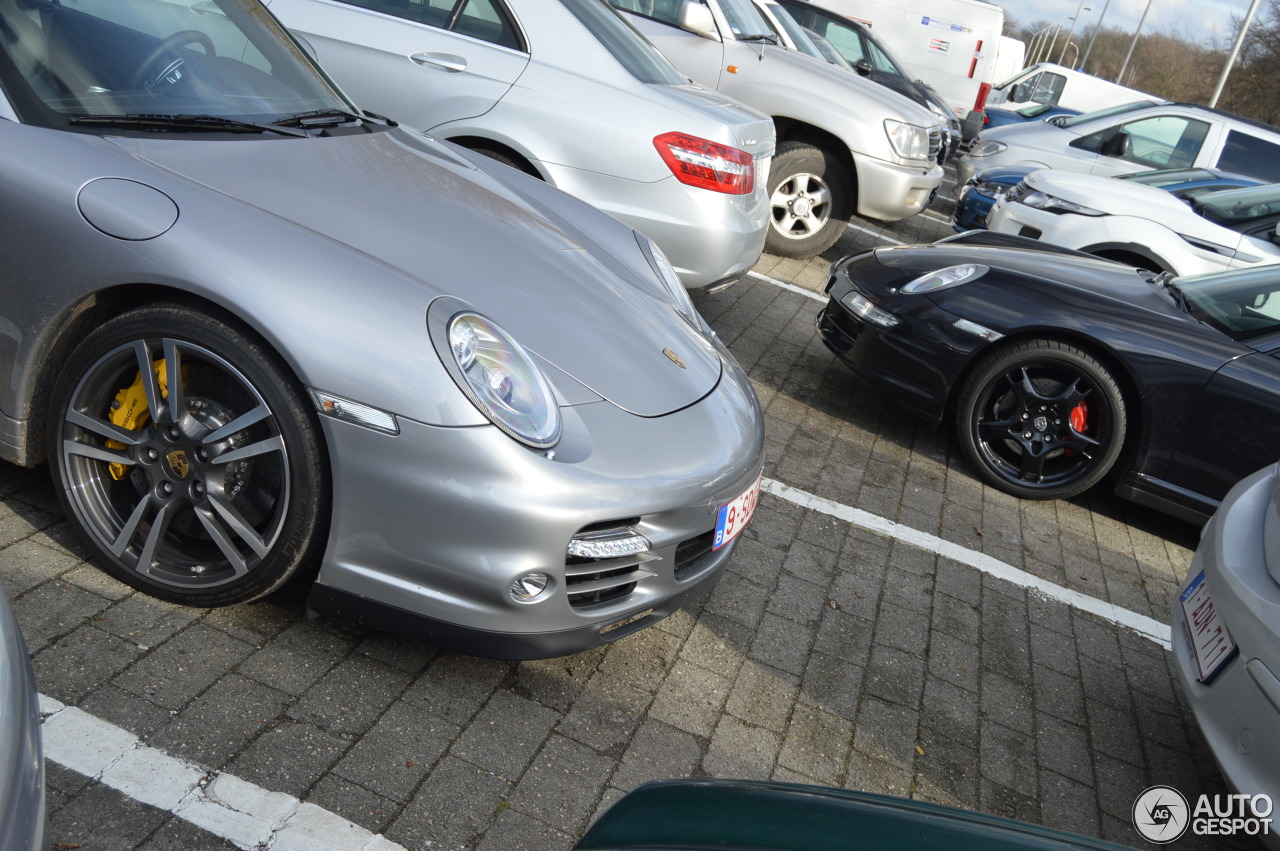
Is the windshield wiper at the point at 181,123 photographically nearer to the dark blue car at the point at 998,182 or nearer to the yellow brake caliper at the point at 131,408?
the yellow brake caliper at the point at 131,408

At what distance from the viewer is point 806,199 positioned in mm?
8180

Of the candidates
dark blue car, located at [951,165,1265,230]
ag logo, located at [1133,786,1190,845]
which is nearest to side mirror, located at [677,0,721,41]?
dark blue car, located at [951,165,1265,230]

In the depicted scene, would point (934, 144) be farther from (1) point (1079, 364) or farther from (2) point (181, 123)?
(2) point (181, 123)

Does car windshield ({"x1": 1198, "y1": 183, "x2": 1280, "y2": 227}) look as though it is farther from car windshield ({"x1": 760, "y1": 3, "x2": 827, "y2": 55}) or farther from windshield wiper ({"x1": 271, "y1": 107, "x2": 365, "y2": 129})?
windshield wiper ({"x1": 271, "y1": 107, "x2": 365, "y2": 129})

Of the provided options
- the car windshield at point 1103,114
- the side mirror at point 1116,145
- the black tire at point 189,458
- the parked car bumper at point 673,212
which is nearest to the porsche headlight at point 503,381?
the black tire at point 189,458

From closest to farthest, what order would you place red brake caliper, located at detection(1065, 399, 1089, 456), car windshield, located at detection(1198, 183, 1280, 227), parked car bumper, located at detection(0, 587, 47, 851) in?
parked car bumper, located at detection(0, 587, 47, 851) < red brake caliper, located at detection(1065, 399, 1089, 456) < car windshield, located at detection(1198, 183, 1280, 227)

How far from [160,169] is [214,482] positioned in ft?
2.58

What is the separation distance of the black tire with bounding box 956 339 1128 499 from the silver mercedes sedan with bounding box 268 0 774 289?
1.43 m

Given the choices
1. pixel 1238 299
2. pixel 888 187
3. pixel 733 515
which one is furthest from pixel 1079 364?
pixel 888 187

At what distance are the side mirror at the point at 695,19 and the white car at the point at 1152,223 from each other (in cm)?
256

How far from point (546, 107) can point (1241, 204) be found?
520 centimetres

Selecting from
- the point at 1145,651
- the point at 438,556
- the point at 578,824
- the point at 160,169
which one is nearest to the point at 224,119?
the point at 160,169

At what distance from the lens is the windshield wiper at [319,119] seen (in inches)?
128

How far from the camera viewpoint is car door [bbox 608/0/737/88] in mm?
7945
